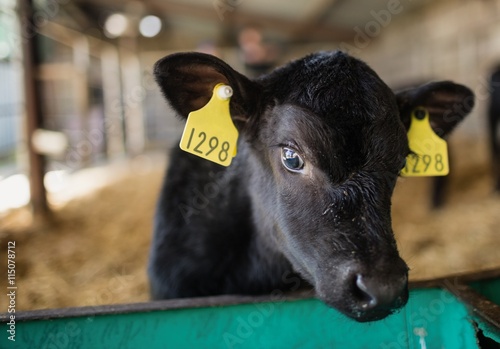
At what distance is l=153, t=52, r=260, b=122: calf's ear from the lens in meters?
1.92

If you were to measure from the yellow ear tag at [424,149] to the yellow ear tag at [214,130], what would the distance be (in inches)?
38.4

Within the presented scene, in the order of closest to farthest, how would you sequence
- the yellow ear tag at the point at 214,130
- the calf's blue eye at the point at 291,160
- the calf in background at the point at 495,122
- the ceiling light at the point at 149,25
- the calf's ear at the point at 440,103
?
1. the calf's blue eye at the point at 291,160
2. the yellow ear tag at the point at 214,130
3. the calf's ear at the point at 440,103
4. the calf in background at the point at 495,122
5. the ceiling light at the point at 149,25

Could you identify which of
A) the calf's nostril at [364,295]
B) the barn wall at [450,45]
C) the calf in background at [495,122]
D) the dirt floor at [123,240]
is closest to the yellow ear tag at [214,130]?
the calf's nostril at [364,295]

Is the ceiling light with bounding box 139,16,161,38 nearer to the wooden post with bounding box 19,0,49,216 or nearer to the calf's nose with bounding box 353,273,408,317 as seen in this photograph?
the wooden post with bounding box 19,0,49,216

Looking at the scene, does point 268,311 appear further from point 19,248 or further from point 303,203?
point 19,248

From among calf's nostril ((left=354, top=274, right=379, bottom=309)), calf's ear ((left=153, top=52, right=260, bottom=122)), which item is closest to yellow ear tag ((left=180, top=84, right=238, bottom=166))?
calf's ear ((left=153, top=52, right=260, bottom=122))

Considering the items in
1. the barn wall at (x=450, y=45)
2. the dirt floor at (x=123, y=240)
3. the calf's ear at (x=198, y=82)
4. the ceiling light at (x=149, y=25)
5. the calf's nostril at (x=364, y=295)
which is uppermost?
the ceiling light at (x=149, y=25)

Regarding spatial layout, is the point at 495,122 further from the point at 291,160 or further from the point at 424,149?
the point at 291,160

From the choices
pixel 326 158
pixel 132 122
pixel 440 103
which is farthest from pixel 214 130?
pixel 132 122

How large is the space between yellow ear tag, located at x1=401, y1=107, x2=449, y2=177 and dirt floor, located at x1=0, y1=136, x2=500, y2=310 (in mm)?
327

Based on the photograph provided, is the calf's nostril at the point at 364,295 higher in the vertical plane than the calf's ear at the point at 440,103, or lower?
lower

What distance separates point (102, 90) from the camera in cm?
1515

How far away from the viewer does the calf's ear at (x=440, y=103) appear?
2.28m

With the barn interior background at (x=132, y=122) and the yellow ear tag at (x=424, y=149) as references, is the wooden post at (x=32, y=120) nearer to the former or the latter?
the barn interior background at (x=132, y=122)
